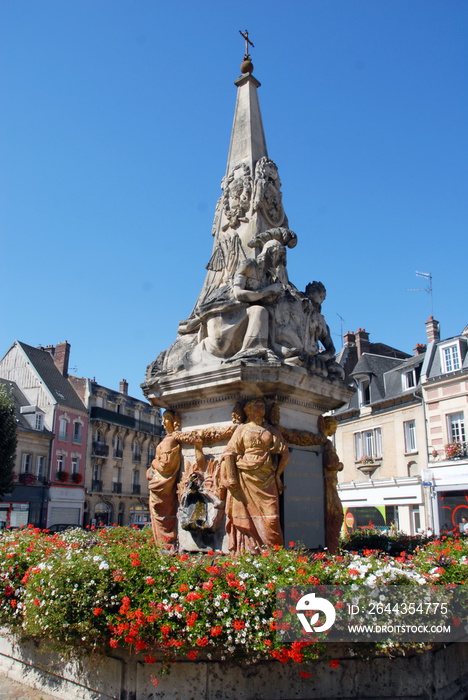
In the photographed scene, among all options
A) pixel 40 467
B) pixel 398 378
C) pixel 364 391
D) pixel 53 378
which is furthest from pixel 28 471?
pixel 398 378

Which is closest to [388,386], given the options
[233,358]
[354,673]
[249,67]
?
[249,67]

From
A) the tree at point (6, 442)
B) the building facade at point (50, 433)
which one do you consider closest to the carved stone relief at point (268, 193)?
the tree at point (6, 442)

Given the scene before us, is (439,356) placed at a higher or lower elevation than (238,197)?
higher

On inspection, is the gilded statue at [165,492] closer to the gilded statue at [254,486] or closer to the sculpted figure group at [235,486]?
the sculpted figure group at [235,486]

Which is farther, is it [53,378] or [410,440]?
[53,378]

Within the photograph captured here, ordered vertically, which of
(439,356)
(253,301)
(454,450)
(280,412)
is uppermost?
(439,356)

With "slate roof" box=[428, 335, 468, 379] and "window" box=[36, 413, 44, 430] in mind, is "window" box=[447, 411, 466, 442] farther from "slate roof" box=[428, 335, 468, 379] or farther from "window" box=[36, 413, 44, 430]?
"window" box=[36, 413, 44, 430]

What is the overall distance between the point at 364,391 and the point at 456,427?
657cm

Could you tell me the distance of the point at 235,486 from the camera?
6492 mm

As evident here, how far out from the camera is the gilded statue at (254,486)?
6.35 meters

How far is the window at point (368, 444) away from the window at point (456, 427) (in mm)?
4544

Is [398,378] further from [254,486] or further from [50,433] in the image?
[254,486]

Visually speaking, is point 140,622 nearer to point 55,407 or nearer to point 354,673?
point 354,673

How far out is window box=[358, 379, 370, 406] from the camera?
30.9 metres
